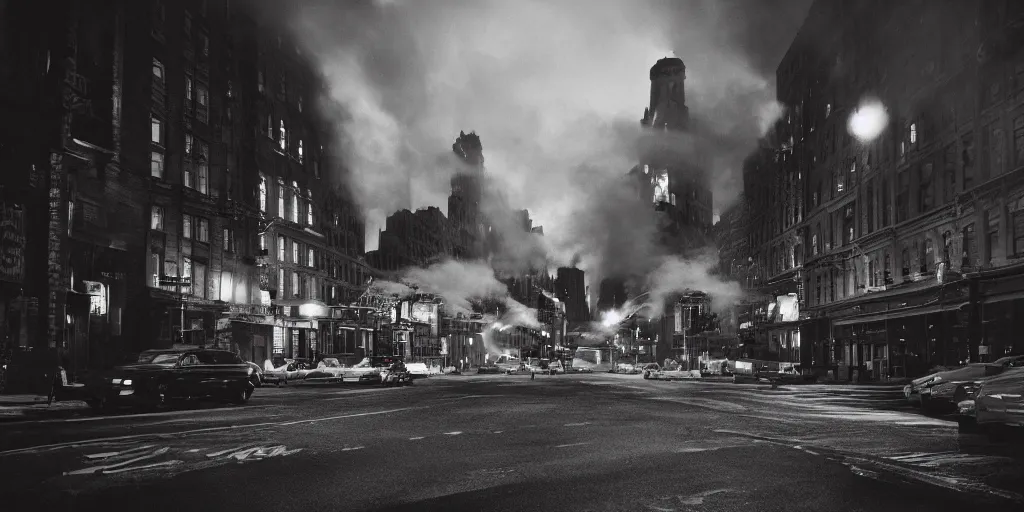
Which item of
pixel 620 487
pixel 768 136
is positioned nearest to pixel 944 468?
→ pixel 620 487

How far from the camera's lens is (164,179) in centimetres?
5159

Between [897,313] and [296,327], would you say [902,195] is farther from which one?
→ [296,327]

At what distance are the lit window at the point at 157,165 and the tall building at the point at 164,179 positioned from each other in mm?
116

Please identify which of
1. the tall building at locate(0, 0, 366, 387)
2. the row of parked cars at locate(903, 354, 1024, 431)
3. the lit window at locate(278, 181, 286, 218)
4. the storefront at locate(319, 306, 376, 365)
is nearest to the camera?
the row of parked cars at locate(903, 354, 1024, 431)

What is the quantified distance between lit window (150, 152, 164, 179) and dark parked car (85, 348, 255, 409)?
27617mm

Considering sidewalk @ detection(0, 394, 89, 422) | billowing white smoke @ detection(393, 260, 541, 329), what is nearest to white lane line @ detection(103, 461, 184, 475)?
sidewalk @ detection(0, 394, 89, 422)

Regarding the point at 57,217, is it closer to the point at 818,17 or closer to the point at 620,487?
the point at 620,487

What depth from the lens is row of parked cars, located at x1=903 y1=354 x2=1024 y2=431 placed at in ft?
42.2

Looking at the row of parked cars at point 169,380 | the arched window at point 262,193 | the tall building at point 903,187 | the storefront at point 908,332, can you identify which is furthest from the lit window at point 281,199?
the row of parked cars at point 169,380

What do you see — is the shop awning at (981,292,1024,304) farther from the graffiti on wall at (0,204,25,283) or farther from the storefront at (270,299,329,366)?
the storefront at (270,299,329,366)

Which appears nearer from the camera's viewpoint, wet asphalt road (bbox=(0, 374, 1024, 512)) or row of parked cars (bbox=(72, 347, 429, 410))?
wet asphalt road (bbox=(0, 374, 1024, 512))

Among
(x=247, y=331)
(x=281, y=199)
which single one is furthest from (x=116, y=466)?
(x=281, y=199)

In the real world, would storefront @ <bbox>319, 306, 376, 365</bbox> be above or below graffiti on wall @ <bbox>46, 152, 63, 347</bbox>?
below

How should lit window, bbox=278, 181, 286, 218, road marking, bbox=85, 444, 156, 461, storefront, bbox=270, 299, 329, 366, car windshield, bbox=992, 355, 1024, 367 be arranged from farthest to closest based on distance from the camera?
lit window, bbox=278, 181, 286, 218 → storefront, bbox=270, 299, 329, 366 → car windshield, bbox=992, 355, 1024, 367 → road marking, bbox=85, 444, 156, 461
